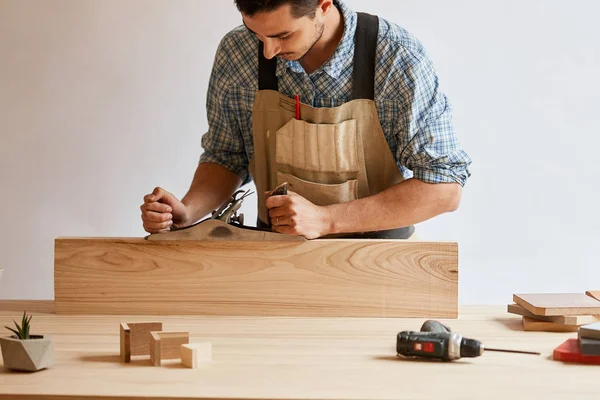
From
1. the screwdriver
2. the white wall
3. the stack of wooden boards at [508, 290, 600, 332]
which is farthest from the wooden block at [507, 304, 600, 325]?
the white wall

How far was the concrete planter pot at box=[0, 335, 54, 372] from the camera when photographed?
160cm

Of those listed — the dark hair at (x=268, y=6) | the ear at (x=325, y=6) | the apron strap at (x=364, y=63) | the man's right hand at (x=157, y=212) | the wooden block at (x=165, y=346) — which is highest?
the ear at (x=325, y=6)

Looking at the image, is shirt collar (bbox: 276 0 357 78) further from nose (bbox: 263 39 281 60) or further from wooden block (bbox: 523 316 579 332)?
wooden block (bbox: 523 316 579 332)

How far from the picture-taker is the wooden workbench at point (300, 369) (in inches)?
58.4

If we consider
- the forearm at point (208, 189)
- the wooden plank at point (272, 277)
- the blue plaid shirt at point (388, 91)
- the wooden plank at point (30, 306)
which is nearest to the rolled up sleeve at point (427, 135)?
the blue plaid shirt at point (388, 91)

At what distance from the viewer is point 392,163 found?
265 cm

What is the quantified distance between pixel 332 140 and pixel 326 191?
17 cm

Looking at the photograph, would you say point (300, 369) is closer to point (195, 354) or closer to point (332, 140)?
point (195, 354)

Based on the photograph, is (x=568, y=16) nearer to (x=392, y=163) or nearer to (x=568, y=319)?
(x=392, y=163)

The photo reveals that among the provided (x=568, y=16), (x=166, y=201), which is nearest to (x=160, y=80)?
(x=166, y=201)

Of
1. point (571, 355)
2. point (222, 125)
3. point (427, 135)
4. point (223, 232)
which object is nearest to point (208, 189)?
point (222, 125)

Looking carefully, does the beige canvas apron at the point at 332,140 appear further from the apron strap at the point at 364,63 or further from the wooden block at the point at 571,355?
the wooden block at the point at 571,355

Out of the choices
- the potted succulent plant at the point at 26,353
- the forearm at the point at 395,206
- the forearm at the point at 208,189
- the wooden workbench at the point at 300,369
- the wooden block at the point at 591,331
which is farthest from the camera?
the forearm at the point at 208,189

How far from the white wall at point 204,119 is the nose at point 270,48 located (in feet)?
4.52
